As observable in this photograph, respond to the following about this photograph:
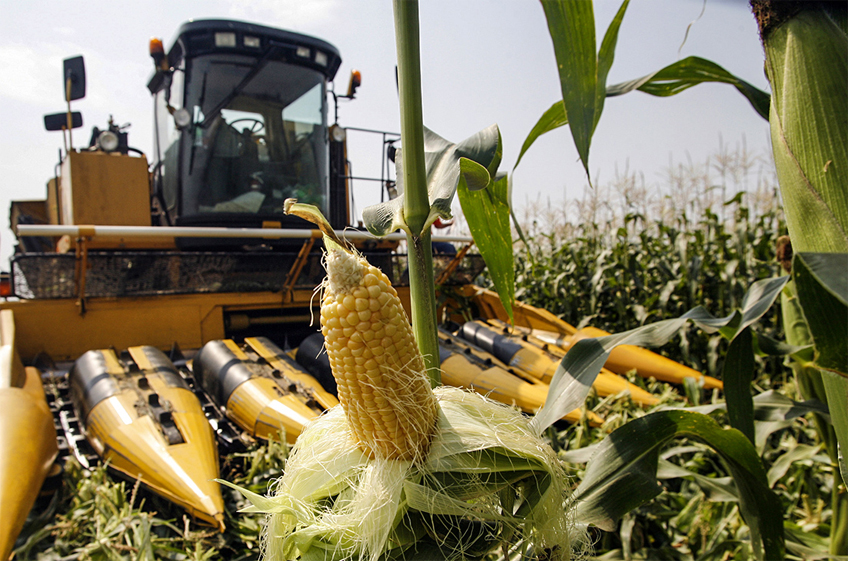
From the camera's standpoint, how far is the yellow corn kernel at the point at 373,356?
17.5 inches

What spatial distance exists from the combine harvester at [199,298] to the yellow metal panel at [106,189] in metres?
0.01

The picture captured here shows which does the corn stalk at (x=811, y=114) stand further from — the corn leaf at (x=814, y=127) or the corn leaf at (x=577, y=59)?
the corn leaf at (x=577, y=59)

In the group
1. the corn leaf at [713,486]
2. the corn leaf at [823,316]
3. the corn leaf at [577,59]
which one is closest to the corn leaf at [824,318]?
the corn leaf at [823,316]

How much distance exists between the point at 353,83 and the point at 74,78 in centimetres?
219

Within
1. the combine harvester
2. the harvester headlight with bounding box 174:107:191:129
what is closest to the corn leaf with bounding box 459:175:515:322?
the combine harvester

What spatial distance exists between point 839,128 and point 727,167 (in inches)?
244

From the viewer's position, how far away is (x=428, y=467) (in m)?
0.52

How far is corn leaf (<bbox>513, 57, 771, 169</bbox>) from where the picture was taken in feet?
2.81

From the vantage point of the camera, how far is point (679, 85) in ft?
3.08

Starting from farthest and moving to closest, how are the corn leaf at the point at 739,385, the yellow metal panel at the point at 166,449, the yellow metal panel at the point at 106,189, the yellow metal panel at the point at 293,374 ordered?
the yellow metal panel at the point at 106,189 → the yellow metal panel at the point at 293,374 → the yellow metal panel at the point at 166,449 → the corn leaf at the point at 739,385

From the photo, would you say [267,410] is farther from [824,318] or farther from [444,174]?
[824,318]

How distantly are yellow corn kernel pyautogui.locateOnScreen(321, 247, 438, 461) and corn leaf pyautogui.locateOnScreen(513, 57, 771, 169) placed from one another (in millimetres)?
534

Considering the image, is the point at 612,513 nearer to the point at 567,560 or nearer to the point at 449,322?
the point at 567,560

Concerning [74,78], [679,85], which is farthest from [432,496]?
[74,78]
